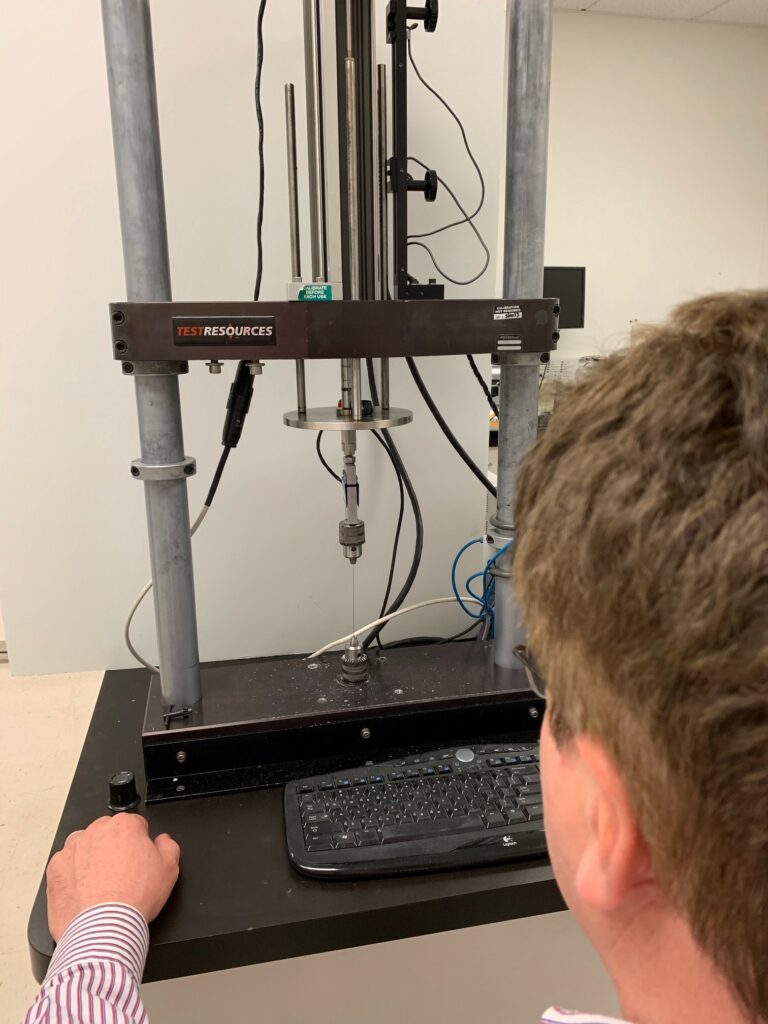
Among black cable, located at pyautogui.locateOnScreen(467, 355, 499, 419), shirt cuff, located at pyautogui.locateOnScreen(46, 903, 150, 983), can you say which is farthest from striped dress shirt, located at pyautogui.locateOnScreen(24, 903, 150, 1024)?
black cable, located at pyautogui.locateOnScreen(467, 355, 499, 419)

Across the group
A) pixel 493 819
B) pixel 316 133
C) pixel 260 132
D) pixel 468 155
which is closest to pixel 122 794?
pixel 493 819

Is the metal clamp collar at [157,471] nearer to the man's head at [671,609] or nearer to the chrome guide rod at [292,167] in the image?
the chrome guide rod at [292,167]

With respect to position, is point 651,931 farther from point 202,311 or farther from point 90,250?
point 90,250

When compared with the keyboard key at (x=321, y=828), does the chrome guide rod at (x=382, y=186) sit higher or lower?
higher

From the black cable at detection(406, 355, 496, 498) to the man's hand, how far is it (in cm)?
71

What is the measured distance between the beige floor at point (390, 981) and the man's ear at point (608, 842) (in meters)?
0.35

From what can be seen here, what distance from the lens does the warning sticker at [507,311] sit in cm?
77

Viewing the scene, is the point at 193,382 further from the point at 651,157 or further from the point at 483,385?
the point at 651,157

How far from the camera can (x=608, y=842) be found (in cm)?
37

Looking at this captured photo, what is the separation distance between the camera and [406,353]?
29.4 inches

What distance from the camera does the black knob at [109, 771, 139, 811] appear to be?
Result: 2.43ft

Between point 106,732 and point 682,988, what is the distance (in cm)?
73

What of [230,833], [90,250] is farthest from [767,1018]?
[90,250]

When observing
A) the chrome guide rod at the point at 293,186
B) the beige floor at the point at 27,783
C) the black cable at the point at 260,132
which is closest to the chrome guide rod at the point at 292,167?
the chrome guide rod at the point at 293,186
